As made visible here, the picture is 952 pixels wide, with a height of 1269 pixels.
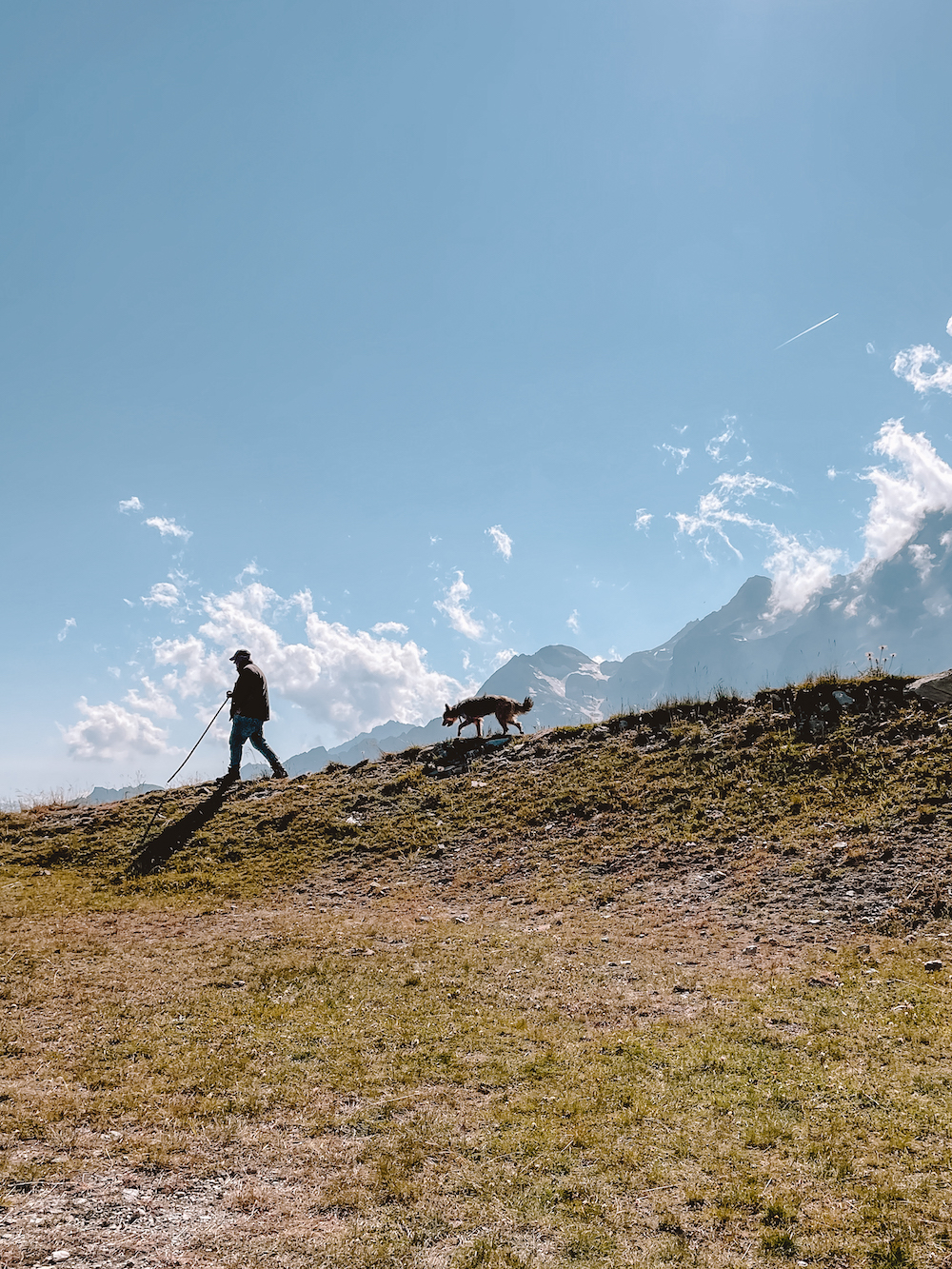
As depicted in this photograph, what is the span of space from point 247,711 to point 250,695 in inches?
20.4

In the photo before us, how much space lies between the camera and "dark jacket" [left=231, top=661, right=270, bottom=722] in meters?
21.1

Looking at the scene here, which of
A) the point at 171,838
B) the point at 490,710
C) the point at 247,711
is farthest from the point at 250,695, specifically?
the point at 490,710

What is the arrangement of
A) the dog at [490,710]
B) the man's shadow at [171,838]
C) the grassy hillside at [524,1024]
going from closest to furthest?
the grassy hillside at [524,1024], the man's shadow at [171,838], the dog at [490,710]

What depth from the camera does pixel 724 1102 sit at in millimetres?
5871

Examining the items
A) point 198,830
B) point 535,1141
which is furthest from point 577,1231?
point 198,830

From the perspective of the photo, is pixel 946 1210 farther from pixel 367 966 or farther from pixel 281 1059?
pixel 367 966

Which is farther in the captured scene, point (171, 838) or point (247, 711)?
point (247, 711)

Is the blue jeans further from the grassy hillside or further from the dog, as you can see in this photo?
the dog

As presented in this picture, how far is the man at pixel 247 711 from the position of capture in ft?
69.3

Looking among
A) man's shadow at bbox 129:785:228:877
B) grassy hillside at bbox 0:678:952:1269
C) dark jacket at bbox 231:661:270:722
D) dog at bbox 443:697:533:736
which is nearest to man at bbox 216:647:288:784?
dark jacket at bbox 231:661:270:722

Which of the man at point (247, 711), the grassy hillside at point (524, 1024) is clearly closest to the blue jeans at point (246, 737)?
the man at point (247, 711)

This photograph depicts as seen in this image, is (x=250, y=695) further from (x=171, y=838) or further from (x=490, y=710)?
(x=490, y=710)

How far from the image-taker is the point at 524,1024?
7.76 metres

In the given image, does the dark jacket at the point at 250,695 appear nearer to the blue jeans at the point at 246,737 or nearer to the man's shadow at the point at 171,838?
the blue jeans at the point at 246,737
